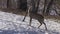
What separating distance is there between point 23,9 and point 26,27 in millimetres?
3800

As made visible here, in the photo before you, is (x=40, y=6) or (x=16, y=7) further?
(x=16, y=7)

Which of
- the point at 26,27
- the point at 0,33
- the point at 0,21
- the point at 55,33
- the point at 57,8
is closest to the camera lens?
the point at 0,33

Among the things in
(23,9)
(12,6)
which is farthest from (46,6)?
(12,6)

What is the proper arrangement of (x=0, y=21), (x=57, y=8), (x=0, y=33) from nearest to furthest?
(x=0, y=33)
(x=0, y=21)
(x=57, y=8)

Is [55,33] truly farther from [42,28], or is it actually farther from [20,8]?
[20,8]

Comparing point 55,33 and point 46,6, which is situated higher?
point 46,6

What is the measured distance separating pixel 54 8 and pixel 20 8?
1.95 metres

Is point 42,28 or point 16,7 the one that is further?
point 16,7

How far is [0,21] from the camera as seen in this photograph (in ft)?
23.8

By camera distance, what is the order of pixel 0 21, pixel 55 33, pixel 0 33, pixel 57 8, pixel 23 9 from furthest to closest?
pixel 23 9 < pixel 57 8 < pixel 0 21 < pixel 55 33 < pixel 0 33

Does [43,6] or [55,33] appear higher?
[43,6]

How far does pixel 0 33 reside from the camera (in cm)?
540

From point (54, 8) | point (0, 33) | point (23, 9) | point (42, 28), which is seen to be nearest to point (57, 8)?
point (54, 8)

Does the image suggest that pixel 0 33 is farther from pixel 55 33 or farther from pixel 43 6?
pixel 43 6
